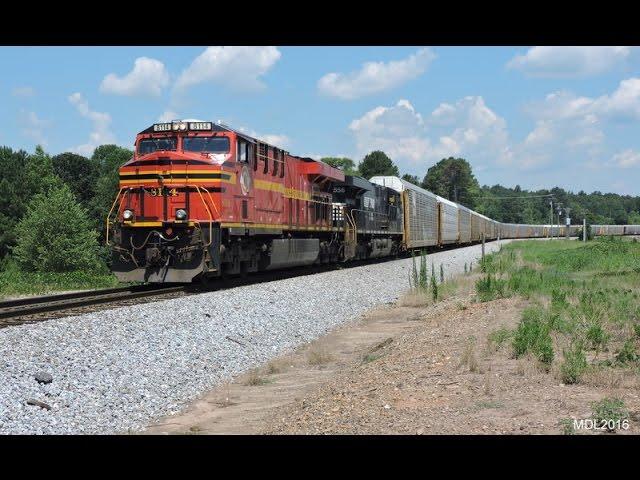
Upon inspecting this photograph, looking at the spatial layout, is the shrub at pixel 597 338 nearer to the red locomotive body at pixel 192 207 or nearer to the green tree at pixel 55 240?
the red locomotive body at pixel 192 207

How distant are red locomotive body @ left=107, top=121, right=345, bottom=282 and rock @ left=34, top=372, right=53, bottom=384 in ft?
30.5

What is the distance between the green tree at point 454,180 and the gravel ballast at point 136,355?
12902cm

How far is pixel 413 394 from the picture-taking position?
7.58m

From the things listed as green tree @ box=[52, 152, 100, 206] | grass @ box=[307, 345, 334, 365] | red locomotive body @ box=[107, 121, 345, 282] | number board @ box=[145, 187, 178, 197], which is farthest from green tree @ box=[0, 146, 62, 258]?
grass @ box=[307, 345, 334, 365]

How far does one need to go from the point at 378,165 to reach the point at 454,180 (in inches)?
795

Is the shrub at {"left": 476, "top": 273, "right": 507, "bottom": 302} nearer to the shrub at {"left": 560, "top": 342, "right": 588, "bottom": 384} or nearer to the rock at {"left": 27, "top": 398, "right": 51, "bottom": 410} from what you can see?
the shrub at {"left": 560, "top": 342, "right": 588, "bottom": 384}

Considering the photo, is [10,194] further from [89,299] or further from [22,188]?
[89,299]

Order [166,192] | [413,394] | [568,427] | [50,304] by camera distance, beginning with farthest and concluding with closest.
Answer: [166,192] → [50,304] → [413,394] → [568,427]

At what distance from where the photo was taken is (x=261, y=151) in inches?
871

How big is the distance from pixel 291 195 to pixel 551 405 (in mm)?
19079

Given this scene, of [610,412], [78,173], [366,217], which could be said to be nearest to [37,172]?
[78,173]

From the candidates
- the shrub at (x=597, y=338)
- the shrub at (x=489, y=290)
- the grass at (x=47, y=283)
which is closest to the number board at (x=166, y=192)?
the grass at (x=47, y=283)
